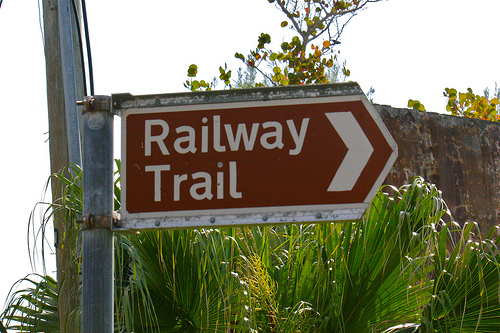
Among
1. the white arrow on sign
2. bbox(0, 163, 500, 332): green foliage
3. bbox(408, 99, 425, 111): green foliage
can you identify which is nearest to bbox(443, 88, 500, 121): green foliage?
bbox(408, 99, 425, 111): green foliage

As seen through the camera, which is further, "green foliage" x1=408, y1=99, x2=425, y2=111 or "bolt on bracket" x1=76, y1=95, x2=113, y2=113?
"green foliage" x1=408, y1=99, x2=425, y2=111

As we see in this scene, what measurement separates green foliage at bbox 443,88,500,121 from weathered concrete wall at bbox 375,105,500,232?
117cm

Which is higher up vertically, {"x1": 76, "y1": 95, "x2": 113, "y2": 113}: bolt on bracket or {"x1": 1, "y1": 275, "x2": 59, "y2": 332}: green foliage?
{"x1": 76, "y1": 95, "x2": 113, "y2": 113}: bolt on bracket

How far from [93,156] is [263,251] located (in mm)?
1970

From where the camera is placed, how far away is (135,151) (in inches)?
57.9

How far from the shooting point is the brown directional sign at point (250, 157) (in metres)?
1.40

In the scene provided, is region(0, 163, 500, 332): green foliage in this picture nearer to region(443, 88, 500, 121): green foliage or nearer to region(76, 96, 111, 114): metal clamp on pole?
→ region(76, 96, 111, 114): metal clamp on pole

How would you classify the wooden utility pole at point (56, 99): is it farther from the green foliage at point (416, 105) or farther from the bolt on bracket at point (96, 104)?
the green foliage at point (416, 105)

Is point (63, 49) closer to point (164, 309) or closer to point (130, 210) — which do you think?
point (164, 309)

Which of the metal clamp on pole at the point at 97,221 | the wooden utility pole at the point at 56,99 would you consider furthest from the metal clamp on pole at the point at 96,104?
the wooden utility pole at the point at 56,99

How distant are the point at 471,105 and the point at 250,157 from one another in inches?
262

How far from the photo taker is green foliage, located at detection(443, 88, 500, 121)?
723cm

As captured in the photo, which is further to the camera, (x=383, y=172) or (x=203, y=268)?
(x=203, y=268)

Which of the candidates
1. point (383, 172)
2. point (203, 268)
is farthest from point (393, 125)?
point (383, 172)
